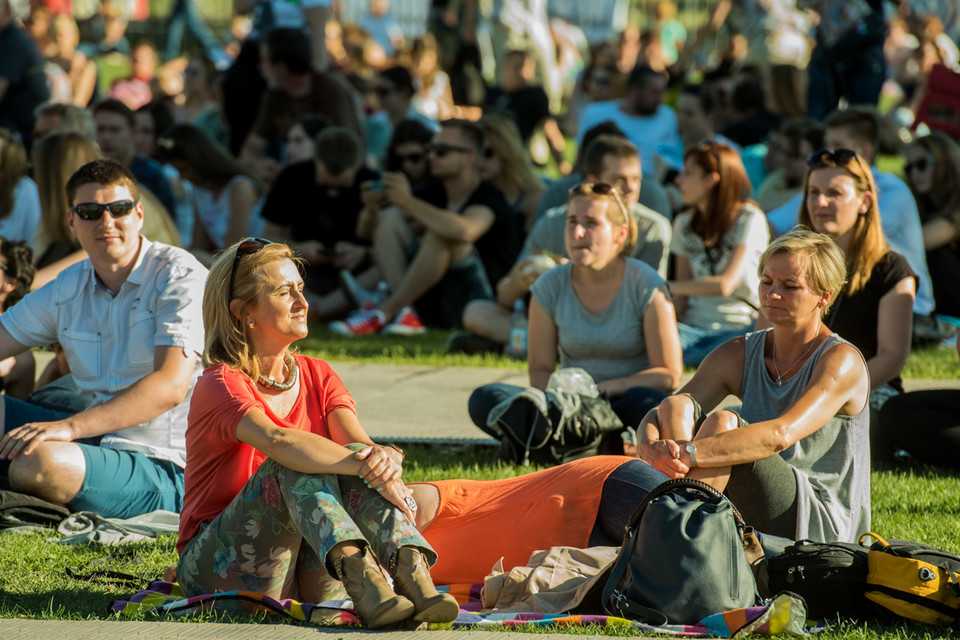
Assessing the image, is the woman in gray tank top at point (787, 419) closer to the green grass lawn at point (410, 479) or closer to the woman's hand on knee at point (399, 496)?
the green grass lawn at point (410, 479)

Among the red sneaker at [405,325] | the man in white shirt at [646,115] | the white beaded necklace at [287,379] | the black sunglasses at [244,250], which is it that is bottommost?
the red sneaker at [405,325]

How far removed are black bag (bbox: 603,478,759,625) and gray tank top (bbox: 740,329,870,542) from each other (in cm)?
Result: 65

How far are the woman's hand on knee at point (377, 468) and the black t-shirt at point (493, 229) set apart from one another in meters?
5.88

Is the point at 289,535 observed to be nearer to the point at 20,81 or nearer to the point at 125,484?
the point at 125,484

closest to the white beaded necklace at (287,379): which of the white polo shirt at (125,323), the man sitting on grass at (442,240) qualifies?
the white polo shirt at (125,323)

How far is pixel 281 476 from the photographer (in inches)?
144

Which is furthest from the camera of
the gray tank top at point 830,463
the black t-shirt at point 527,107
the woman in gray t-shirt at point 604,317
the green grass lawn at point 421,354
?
the black t-shirt at point 527,107

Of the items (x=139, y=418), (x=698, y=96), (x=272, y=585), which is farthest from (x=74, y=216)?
(x=698, y=96)

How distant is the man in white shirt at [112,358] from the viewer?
15.8 ft

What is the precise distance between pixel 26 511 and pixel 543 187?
6221 mm

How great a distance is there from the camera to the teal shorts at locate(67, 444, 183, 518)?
16.0ft

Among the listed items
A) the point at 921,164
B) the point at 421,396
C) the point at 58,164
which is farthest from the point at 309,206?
the point at 921,164

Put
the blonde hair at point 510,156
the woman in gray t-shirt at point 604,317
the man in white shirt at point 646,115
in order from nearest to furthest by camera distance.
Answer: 1. the woman in gray t-shirt at point 604,317
2. the blonde hair at point 510,156
3. the man in white shirt at point 646,115

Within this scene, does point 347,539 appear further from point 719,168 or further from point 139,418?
point 719,168
